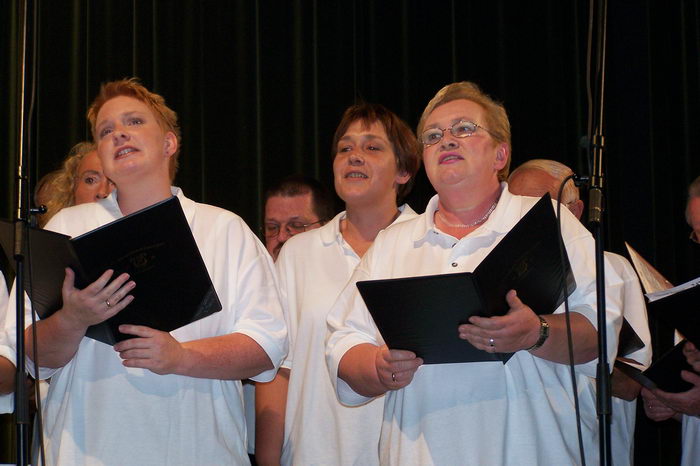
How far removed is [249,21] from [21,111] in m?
2.79

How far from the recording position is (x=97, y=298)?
2.12m

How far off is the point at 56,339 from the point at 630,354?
1.84 m

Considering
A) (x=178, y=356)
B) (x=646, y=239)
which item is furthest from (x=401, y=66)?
(x=178, y=356)

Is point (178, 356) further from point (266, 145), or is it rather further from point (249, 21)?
point (249, 21)

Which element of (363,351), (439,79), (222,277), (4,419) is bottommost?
(4,419)

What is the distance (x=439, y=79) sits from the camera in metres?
4.71

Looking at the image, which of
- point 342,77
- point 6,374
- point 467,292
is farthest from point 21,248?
point 342,77

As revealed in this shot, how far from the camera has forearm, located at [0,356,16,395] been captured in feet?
7.75

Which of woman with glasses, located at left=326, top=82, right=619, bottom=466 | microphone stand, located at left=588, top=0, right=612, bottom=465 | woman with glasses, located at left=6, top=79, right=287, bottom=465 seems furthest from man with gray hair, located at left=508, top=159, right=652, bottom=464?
woman with glasses, located at left=6, top=79, right=287, bottom=465

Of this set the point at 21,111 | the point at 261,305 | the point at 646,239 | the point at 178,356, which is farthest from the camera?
the point at 646,239

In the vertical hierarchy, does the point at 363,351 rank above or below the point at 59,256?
below

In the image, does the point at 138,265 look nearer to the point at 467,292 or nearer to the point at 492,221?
the point at 467,292

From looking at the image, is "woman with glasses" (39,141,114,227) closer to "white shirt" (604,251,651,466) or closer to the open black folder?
the open black folder

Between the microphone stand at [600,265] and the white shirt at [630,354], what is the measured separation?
3.32ft
